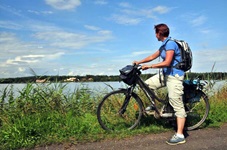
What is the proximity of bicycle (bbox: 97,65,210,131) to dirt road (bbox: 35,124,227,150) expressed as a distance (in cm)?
48

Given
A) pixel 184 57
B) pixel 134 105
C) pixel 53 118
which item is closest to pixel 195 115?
pixel 134 105

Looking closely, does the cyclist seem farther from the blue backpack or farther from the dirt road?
the dirt road

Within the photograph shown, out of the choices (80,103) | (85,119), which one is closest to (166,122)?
(85,119)

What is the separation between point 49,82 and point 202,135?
430cm

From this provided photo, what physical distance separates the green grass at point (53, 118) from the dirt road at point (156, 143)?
7.3 inches

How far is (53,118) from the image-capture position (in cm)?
674

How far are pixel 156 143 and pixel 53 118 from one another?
2.41 meters

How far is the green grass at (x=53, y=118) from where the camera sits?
5914mm

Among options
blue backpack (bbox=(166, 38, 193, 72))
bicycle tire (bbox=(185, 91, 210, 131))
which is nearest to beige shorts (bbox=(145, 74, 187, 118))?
blue backpack (bbox=(166, 38, 193, 72))

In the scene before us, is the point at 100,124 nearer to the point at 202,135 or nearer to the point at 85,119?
the point at 85,119

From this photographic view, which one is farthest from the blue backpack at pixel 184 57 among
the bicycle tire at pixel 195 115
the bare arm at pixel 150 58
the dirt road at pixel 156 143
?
the dirt road at pixel 156 143

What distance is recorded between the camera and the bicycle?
6340mm

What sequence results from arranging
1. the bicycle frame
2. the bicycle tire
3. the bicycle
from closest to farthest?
the bicycle → the bicycle frame → the bicycle tire

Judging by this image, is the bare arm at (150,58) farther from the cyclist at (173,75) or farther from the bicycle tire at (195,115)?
the bicycle tire at (195,115)
